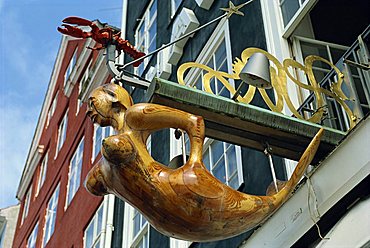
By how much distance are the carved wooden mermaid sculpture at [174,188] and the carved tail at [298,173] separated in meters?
0.01

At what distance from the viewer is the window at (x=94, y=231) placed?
13.5m

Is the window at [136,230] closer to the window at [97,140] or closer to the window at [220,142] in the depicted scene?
the window at [220,142]

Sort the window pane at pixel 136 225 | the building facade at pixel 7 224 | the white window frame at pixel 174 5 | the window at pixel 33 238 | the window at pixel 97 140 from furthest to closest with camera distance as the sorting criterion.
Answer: the building facade at pixel 7 224, the window at pixel 33 238, the window at pixel 97 140, the white window frame at pixel 174 5, the window pane at pixel 136 225

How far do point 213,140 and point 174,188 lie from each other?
15.5 feet

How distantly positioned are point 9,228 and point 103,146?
26.8 meters

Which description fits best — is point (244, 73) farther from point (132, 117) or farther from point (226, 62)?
point (226, 62)

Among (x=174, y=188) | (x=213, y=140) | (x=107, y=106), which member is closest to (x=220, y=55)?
(x=213, y=140)

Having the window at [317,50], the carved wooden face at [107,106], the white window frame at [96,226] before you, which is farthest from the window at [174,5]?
the carved wooden face at [107,106]

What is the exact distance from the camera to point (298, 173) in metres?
4.22

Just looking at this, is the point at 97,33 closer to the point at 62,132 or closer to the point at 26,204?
the point at 62,132

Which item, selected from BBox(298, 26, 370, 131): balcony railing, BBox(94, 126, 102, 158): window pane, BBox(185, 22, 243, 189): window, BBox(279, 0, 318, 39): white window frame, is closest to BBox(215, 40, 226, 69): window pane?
BBox(185, 22, 243, 189): window

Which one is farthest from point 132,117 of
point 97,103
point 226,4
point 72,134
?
point 72,134

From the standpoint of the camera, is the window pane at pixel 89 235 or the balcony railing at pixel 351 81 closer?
the balcony railing at pixel 351 81

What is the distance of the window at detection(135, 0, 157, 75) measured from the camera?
520 inches
